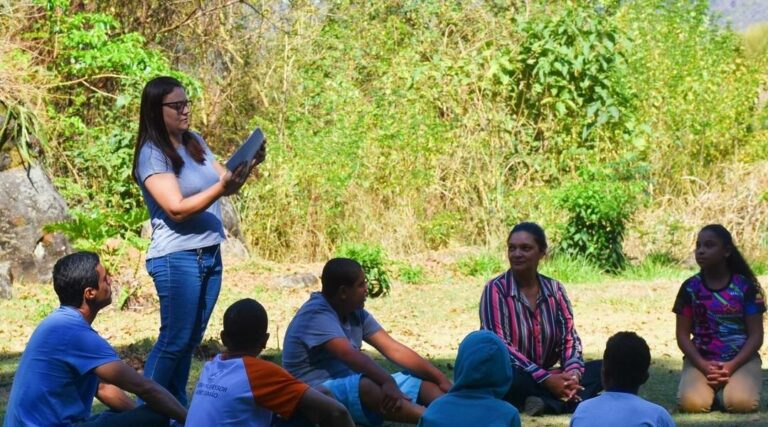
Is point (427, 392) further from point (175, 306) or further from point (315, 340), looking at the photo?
point (175, 306)

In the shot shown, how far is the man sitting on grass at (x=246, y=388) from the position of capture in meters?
4.29

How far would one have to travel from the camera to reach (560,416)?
6188 mm

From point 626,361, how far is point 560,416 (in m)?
2.20

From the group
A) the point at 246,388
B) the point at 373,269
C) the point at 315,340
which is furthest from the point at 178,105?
the point at 373,269

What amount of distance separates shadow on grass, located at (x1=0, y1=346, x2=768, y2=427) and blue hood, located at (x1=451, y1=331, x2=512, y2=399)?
2053mm

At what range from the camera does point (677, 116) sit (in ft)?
49.1

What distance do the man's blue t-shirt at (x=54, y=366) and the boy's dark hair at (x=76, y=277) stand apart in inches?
2.0

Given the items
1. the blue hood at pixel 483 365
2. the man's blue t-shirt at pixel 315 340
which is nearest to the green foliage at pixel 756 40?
the man's blue t-shirt at pixel 315 340

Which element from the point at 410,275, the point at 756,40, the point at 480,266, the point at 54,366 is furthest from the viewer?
the point at 756,40

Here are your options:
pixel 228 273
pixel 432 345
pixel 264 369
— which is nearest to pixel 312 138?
pixel 228 273

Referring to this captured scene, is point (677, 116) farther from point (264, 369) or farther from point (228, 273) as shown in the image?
point (264, 369)

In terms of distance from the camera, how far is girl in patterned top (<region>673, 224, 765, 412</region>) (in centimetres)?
639

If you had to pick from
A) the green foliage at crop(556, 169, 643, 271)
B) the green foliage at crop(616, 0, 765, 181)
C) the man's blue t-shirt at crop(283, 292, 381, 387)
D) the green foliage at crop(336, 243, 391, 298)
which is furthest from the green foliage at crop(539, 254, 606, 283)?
the man's blue t-shirt at crop(283, 292, 381, 387)

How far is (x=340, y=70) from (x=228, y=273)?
5591mm
